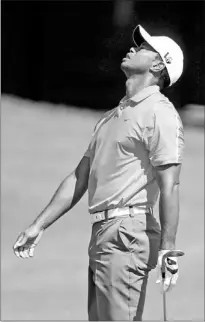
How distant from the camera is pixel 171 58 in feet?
14.7

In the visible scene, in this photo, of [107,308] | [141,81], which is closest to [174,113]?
[141,81]

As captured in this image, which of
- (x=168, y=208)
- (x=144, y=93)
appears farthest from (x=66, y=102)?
(x=168, y=208)

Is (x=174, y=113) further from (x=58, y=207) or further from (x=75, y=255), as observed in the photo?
(x=75, y=255)

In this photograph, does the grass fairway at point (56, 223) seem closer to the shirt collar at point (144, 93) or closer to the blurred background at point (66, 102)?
the blurred background at point (66, 102)


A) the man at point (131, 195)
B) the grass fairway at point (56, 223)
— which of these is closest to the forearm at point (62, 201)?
the man at point (131, 195)

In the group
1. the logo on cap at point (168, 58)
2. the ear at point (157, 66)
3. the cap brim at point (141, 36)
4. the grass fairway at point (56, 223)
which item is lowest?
the grass fairway at point (56, 223)

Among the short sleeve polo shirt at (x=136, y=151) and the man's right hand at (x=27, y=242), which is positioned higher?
the short sleeve polo shirt at (x=136, y=151)

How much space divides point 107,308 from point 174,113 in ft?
2.61

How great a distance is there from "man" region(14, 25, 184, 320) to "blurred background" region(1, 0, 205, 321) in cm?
377

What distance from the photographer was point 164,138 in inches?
169

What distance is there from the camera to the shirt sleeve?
428cm

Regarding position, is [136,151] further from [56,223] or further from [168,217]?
[56,223]

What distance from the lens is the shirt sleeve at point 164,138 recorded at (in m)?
4.28

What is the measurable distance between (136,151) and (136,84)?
0.95 feet
